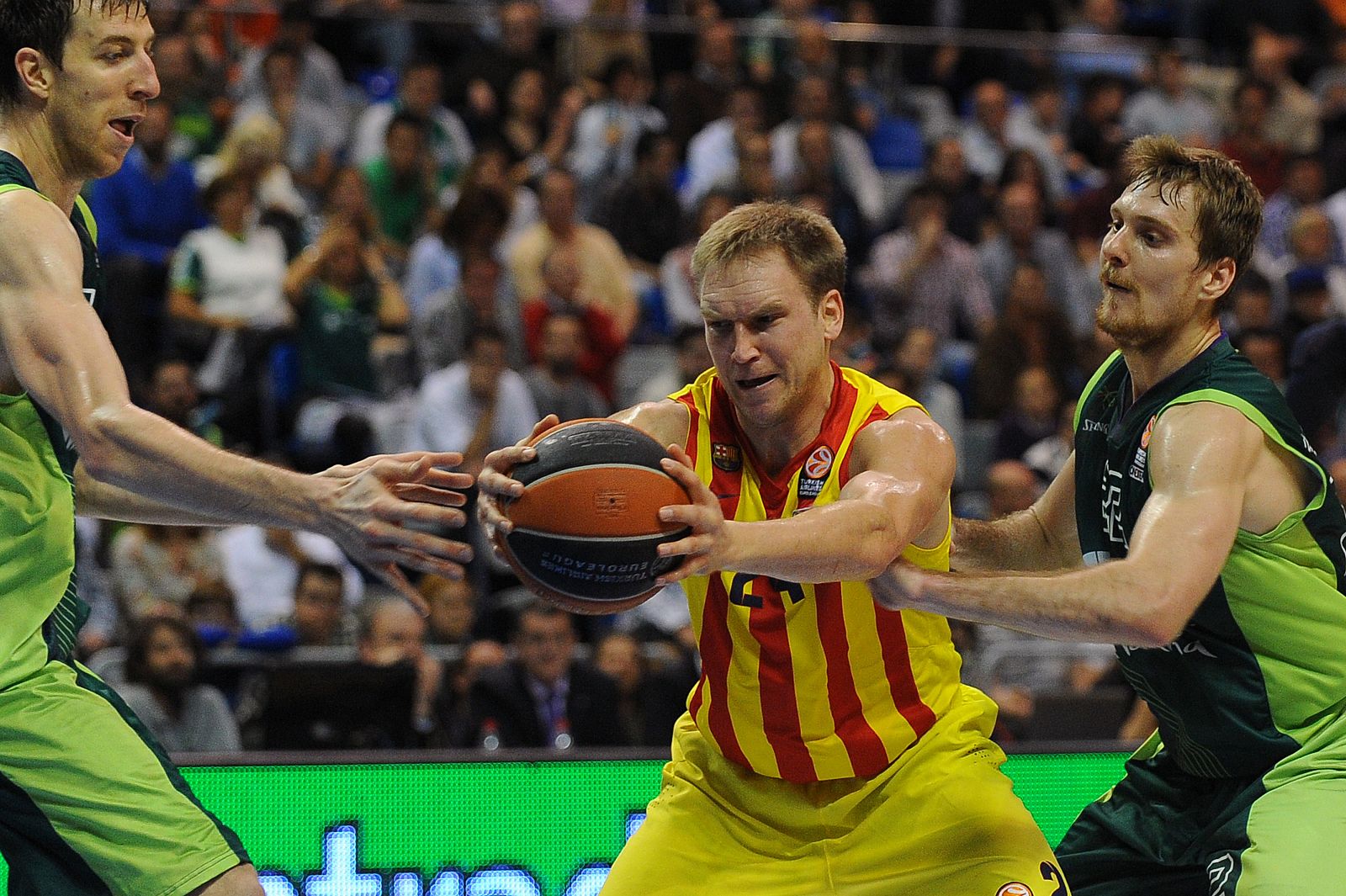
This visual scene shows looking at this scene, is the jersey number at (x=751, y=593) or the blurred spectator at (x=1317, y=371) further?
the blurred spectator at (x=1317, y=371)

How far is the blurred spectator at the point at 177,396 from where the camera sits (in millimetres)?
9188

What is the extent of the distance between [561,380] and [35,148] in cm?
620

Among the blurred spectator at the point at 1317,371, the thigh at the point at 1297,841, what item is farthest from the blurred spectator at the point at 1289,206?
the thigh at the point at 1297,841

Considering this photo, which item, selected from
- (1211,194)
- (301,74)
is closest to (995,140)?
(301,74)

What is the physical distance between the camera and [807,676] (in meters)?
4.04

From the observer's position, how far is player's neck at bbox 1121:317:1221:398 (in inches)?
159

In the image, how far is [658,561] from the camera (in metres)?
3.43

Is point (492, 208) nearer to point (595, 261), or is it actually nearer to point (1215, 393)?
point (595, 261)

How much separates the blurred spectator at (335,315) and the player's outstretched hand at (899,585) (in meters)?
6.83

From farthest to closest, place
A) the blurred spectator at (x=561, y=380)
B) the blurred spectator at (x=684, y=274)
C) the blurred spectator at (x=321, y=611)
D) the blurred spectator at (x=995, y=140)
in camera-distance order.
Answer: the blurred spectator at (x=995, y=140), the blurred spectator at (x=684, y=274), the blurred spectator at (x=561, y=380), the blurred spectator at (x=321, y=611)

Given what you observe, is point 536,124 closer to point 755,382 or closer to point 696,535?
point 755,382

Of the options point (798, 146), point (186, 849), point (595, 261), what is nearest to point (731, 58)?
point (798, 146)

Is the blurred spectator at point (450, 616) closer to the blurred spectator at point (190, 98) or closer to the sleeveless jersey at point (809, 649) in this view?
the blurred spectator at point (190, 98)

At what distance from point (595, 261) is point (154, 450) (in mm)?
7758
